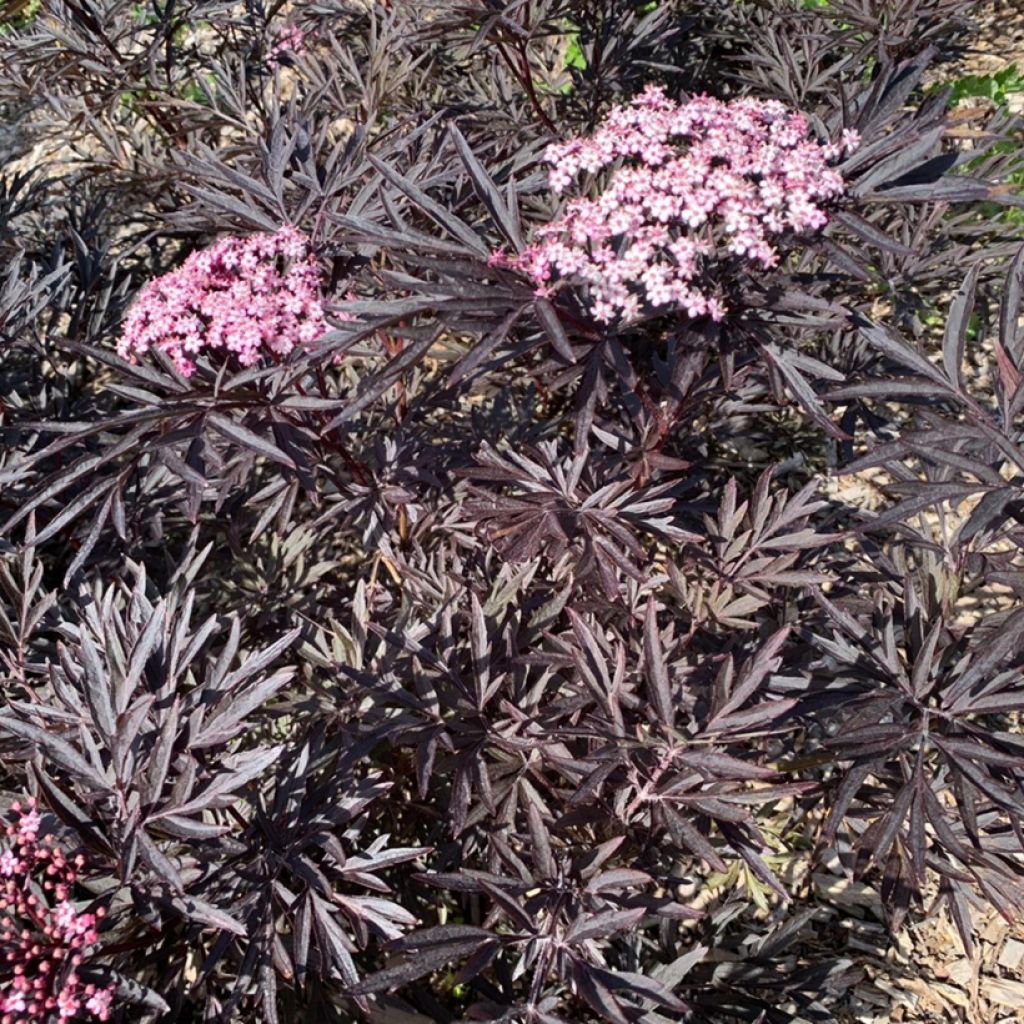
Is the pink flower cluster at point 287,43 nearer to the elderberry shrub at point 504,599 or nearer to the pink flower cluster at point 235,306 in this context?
the elderberry shrub at point 504,599

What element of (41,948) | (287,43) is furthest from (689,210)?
(287,43)

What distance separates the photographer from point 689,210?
1281mm

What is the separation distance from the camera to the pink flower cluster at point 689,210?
127 centimetres

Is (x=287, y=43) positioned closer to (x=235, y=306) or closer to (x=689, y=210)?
(x=235, y=306)

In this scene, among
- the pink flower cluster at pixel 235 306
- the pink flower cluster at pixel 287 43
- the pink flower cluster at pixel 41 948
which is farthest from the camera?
the pink flower cluster at pixel 287 43

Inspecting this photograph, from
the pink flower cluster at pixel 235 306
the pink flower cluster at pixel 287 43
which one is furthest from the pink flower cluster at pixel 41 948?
the pink flower cluster at pixel 287 43

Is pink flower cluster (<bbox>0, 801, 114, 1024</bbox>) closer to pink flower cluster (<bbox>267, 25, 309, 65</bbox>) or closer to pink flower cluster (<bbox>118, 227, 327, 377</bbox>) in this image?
pink flower cluster (<bbox>118, 227, 327, 377</bbox>)

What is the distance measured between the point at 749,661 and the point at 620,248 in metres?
0.69

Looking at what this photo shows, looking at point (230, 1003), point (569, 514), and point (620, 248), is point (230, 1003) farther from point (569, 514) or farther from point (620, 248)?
point (620, 248)

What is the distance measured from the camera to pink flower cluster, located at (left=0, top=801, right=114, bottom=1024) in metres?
1.22

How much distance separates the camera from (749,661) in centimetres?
149

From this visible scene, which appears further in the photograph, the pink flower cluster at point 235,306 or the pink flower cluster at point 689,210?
the pink flower cluster at point 235,306

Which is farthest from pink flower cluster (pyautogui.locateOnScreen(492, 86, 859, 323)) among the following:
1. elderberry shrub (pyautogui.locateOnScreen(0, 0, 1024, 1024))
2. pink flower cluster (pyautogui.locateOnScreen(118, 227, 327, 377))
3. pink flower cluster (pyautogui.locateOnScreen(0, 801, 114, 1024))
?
pink flower cluster (pyautogui.locateOnScreen(0, 801, 114, 1024))

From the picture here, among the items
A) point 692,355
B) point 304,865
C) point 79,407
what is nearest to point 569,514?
point 692,355
